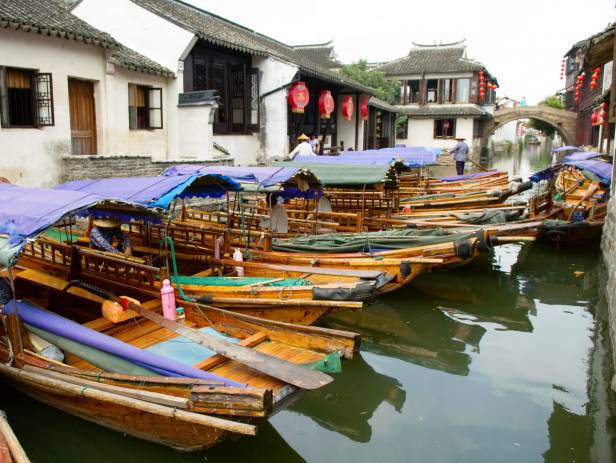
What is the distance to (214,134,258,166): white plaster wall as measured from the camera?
17062mm

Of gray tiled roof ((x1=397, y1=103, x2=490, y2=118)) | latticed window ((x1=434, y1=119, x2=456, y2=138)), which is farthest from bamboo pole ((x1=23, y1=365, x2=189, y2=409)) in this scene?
latticed window ((x1=434, y1=119, x2=456, y2=138))

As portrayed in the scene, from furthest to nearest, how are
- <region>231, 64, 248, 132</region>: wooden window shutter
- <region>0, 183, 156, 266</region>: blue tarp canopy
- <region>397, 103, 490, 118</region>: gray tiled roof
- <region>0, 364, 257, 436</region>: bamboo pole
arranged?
<region>397, 103, 490, 118</region>: gray tiled roof
<region>231, 64, 248, 132</region>: wooden window shutter
<region>0, 183, 156, 266</region>: blue tarp canopy
<region>0, 364, 257, 436</region>: bamboo pole

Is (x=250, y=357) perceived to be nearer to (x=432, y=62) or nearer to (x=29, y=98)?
(x=29, y=98)

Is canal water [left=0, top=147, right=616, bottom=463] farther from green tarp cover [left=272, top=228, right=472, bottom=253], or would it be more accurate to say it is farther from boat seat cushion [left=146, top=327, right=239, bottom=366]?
green tarp cover [left=272, top=228, right=472, bottom=253]

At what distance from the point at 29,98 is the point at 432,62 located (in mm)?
28090

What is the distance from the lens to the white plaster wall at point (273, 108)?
692 inches

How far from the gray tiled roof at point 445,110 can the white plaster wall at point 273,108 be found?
15971 millimetres

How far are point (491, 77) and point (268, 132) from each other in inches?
957

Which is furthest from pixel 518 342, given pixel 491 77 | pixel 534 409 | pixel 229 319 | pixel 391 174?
pixel 491 77

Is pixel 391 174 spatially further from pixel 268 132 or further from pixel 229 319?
pixel 268 132

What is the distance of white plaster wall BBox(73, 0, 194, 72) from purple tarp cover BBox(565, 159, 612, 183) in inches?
408

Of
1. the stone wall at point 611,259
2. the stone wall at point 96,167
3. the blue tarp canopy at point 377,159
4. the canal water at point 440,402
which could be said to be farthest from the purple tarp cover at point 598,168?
the stone wall at point 96,167

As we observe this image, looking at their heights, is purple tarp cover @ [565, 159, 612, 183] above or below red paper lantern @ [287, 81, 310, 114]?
below

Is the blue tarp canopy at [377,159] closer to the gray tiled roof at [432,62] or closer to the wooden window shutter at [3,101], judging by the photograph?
the wooden window shutter at [3,101]
